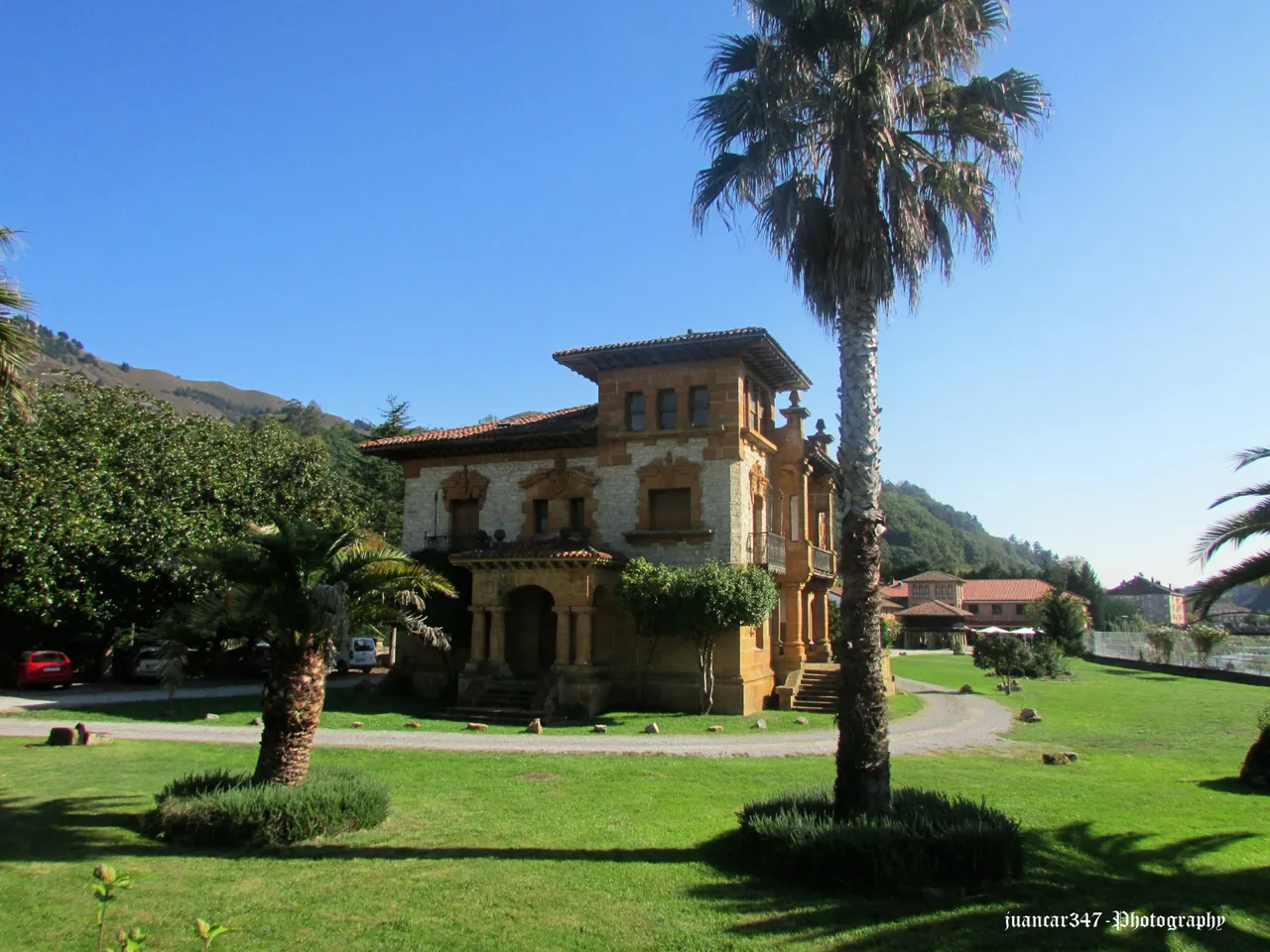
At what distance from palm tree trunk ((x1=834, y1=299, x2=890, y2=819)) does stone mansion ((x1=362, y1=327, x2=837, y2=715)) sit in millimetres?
14584

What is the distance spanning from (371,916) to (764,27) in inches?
457

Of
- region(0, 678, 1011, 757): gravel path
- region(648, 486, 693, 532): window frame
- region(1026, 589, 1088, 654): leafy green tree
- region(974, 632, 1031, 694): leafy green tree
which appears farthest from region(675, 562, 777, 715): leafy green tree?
region(1026, 589, 1088, 654): leafy green tree

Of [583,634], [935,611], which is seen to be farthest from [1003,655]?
[935,611]

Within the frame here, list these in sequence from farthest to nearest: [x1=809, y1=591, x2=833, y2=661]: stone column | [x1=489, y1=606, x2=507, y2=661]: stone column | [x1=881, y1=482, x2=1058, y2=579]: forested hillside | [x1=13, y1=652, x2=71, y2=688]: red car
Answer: [x1=881, y1=482, x2=1058, y2=579]: forested hillside
[x1=809, y1=591, x2=833, y2=661]: stone column
[x1=13, y1=652, x2=71, y2=688]: red car
[x1=489, y1=606, x2=507, y2=661]: stone column

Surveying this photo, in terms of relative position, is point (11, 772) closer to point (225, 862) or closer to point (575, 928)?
point (225, 862)

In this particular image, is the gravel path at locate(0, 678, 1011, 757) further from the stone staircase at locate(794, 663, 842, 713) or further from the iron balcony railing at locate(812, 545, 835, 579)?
the iron balcony railing at locate(812, 545, 835, 579)

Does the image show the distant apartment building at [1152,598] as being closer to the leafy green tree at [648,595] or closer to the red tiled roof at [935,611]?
the red tiled roof at [935,611]

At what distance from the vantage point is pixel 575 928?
7.25 m

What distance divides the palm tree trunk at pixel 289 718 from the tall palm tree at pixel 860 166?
280 inches

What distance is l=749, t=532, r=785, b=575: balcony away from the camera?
26766 millimetres

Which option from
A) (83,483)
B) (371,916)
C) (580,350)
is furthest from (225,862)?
(83,483)

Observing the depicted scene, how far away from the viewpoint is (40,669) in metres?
28.8

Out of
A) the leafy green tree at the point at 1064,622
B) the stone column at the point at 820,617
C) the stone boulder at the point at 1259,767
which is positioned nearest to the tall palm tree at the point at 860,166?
the stone boulder at the point at 1259,767

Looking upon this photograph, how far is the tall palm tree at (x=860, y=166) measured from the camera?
33.6 ft
